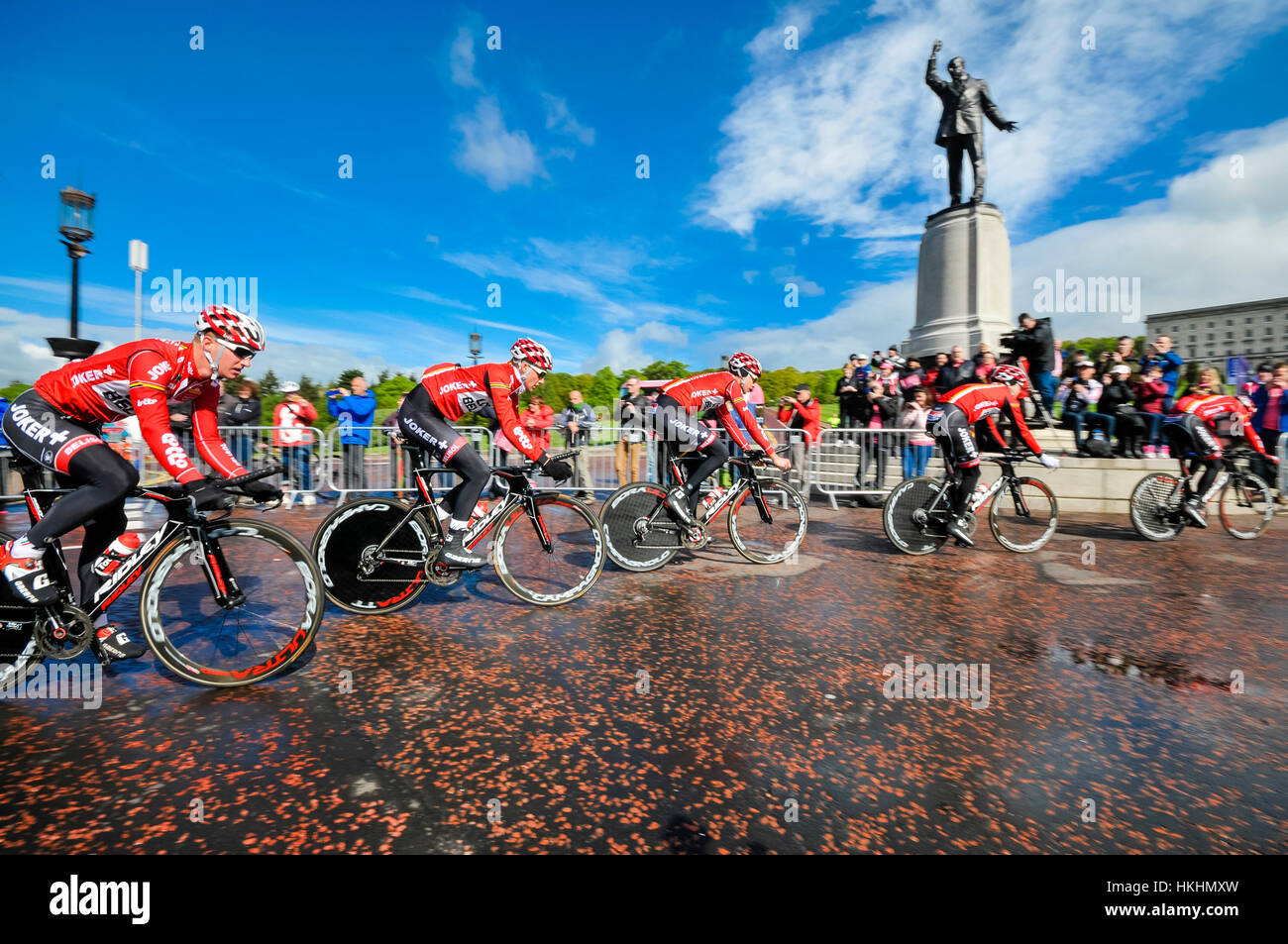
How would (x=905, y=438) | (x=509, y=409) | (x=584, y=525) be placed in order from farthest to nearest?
(x=905, y=438) → (x=584, y=525) → (x=509, y=409)

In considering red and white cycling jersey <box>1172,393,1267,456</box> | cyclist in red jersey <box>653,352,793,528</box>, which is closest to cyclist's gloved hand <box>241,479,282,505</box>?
cyclist in red jersey <box>653,352,793,528</box>

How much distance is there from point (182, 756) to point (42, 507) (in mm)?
1579

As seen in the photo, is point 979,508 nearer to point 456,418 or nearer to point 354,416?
point 456,418

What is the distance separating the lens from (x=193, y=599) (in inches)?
117

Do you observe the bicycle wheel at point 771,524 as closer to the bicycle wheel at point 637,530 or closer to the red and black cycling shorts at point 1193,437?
the bicycle wheel at point 637,530

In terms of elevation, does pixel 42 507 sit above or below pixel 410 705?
above

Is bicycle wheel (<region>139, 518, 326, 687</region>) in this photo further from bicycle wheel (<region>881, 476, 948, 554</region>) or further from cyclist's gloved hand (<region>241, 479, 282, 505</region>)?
bicycle wheel (<region>881, 476, 948, 554</region>)

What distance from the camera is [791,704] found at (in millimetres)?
3152

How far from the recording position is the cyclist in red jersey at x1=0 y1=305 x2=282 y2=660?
301 centimetres

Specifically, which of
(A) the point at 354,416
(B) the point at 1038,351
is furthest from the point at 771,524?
(B) the point at 1038,351

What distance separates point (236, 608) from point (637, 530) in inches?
133
